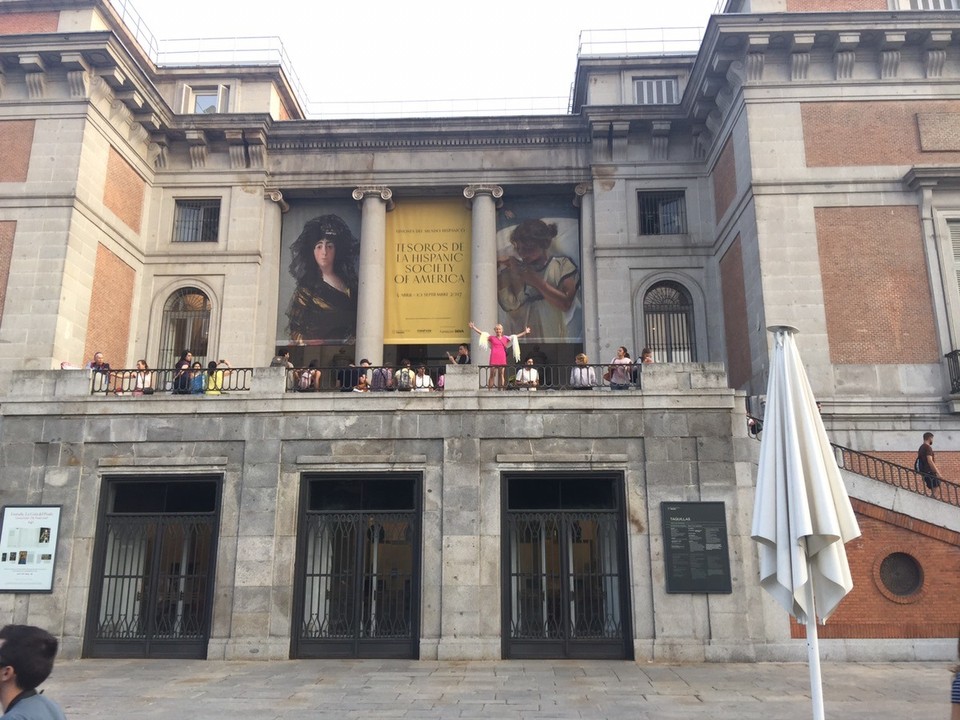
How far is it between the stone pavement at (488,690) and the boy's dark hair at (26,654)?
6452 mm

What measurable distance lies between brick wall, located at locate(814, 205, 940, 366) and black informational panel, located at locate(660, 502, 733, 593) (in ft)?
24.8

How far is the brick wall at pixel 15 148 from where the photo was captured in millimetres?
21391

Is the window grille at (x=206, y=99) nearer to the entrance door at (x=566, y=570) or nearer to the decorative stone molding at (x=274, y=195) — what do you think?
the decorative stone molding at (x=274, y=195)

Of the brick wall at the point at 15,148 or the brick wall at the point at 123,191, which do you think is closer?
the brick wall at the point at 15,148

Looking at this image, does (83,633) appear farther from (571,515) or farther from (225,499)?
(571,515)

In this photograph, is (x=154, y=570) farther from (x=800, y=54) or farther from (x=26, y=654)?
(x=800, y=54)

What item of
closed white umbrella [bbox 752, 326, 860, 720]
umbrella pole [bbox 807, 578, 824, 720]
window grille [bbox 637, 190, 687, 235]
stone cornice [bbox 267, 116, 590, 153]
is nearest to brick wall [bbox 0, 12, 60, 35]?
stone cornice [bbox 267, 116, 590, 153]

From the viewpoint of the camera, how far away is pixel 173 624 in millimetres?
14328

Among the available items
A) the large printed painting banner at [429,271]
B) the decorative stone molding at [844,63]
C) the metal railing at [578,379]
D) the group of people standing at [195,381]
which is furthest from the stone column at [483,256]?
the decorative stone molding at [844,63]

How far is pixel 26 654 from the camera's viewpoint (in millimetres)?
3758

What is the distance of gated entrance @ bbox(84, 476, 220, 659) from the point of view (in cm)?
1420

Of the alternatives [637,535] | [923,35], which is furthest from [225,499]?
[923,35]

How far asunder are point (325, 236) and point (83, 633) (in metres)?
15.3

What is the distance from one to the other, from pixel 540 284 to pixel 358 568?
13.6 meters
